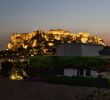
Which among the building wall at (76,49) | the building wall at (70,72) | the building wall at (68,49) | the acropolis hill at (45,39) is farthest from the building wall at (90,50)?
the acropolis hill at (45,39)

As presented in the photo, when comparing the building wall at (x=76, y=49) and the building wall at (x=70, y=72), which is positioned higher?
the building wall at (x=76, y=49)

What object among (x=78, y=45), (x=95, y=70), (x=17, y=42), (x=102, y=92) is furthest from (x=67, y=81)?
(x=17, y=42)

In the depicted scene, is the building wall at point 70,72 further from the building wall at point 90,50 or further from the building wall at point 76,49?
the building wall at point 90,50

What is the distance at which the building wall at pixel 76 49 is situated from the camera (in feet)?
173

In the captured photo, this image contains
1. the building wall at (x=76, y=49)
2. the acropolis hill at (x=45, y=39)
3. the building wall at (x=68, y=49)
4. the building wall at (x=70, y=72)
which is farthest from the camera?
the acropolis hill at (x=45, y=39)

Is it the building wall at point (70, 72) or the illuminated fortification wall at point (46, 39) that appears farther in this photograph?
the illuminated fortification wall at point (46, 39)

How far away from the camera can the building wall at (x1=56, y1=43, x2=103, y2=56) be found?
52.7 meters

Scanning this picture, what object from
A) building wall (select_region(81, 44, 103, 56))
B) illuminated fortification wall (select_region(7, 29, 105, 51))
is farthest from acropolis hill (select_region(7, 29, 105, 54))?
building wall (select_region(81, 44, 103, 56))

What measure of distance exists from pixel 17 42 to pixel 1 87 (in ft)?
534

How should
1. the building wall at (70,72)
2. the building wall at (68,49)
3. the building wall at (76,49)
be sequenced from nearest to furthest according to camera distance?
the building wall at (70,72), the building wall at (76,49), the building wall at (68,49)

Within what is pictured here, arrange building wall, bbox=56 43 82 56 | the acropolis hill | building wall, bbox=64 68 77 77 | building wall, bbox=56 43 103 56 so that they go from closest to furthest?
building wall, bbox=64 68 77 77 → building wall, bbox=56 43 103 56 → building wall, bbox=56 43 82 56 → the acropolis hill

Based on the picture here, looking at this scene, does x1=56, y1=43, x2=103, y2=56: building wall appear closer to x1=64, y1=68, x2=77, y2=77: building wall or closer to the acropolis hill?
x1=64, y1=68, x2=77, y2=77: building wall

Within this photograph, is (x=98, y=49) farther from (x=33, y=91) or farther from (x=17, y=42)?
(x=17, y=42)

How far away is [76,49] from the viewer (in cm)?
5319
